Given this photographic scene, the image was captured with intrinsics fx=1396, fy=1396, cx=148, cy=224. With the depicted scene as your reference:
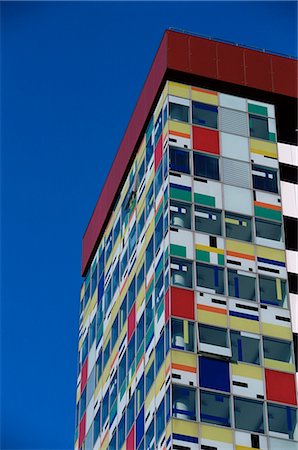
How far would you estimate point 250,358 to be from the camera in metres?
74.8

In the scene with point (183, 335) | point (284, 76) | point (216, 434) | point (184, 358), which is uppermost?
point (284, 76)

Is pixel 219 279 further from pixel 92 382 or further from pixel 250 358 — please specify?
pixel 92 382

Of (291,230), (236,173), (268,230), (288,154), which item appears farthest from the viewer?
(288,154)

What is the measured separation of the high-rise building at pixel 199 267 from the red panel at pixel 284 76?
6 cm

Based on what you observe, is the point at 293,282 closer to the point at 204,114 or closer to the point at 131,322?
the point at 131,322

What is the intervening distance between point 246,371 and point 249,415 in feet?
8.43

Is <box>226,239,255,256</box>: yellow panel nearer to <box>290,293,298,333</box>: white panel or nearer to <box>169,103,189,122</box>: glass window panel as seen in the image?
<box>290,293,298,333</box>: white panel

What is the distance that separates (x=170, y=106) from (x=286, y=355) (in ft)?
57.2

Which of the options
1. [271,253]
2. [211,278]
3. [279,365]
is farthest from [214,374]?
[271,253]

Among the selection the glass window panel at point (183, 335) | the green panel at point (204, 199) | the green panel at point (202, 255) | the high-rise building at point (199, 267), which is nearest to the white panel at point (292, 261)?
the high-rise building at point (199, 267)

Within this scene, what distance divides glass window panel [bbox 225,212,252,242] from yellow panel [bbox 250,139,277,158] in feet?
17.1

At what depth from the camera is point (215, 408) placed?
71.8 metres

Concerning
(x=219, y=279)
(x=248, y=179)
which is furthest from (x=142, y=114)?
(x=219, y=279)

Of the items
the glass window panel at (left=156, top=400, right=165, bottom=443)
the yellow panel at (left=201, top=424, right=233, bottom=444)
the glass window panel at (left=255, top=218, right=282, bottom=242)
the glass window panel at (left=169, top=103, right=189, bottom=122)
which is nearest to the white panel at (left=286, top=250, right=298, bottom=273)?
the glass window panel at (left=255, top=218, right=282, bottom=242)
